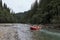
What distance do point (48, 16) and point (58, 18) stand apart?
1998 cm

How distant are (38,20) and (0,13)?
56418mm

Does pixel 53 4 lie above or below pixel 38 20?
above

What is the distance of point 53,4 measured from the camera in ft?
334

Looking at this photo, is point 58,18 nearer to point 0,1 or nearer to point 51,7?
point 51,7

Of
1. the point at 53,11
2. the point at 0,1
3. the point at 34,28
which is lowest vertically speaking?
the point at 34,28

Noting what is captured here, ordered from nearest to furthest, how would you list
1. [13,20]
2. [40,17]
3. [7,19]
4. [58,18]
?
[58,18]
[40,17]
[7,19]
[13,20]

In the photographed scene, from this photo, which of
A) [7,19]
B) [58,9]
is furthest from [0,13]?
[58,9]

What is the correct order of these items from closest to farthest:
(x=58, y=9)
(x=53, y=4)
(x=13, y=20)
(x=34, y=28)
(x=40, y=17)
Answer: (x=34, y=28), (x=58, y=9), (x=53, y=4), (x=40, y=17), (x=13, y=20)

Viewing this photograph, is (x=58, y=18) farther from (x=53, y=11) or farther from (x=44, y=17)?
(x=44, y=17)

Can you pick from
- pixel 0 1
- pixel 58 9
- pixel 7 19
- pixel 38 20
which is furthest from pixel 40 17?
pixel 0 1

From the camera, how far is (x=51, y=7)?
10338 centimetres

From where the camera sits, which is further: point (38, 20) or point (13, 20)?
point (13, 20)

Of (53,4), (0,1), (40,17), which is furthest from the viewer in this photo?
(0,1)

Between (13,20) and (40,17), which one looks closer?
(40,17)
